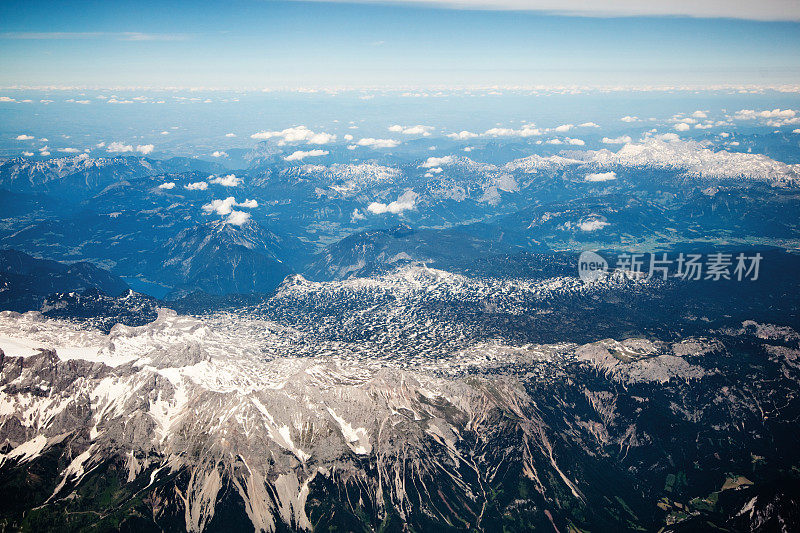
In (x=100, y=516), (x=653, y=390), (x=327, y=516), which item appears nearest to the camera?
(x=100, y=516)

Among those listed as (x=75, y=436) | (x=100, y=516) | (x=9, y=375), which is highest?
(x=9, y=375)

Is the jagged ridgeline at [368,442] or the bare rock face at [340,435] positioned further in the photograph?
the bare rock face at [340,435]

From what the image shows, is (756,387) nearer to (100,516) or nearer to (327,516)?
(327,516)

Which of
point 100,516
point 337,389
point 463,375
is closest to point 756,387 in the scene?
point 463,375

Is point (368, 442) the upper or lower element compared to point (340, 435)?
lower

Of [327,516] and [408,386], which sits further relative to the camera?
[408,386]

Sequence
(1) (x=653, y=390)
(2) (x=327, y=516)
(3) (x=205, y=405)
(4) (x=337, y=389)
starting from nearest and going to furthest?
(2) (x=327, y=516), (3) (x=205, y=405), (4) (x=337, y=389), (1) (x=653, y=390)

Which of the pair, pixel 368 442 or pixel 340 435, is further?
pixel 368 442

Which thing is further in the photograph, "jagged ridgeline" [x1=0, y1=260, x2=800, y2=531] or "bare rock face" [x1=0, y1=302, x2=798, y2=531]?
"bare rock face" [x1=0, y1=302, x2=798, y2=531]

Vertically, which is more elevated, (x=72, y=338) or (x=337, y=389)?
(x=72, y=338)

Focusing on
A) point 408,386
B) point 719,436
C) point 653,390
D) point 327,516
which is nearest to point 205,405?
point 327,516
